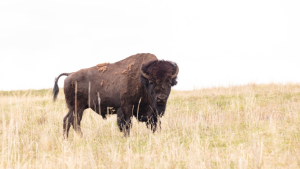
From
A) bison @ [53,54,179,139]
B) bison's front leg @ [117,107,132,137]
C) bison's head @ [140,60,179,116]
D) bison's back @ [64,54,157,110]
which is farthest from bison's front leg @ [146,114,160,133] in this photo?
bison's back @ [64,54,157,110]

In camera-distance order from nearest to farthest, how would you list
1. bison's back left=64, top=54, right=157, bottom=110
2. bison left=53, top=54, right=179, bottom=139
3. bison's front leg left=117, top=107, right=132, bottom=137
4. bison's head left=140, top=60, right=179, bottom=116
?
bison's head left=140, top=60, right=179, bottom=116
bison left=53, top=54, right=179, bottom=139
bison's front leg left=117, top=107, right=132, bottom=137
bison's back left=64, top=54, right=157, bottom=110

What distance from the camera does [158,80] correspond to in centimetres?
659

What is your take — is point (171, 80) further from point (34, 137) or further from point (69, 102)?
point (34, 137)

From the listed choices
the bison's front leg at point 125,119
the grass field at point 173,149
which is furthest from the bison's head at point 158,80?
the grass field at point 173,149

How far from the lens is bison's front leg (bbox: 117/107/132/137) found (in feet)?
23.5

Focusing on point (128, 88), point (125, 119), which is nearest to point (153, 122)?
point (125, 119)

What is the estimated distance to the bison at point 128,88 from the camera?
266 inches

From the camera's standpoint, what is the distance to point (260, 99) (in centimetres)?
1330

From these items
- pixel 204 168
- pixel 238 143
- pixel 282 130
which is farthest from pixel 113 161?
pixel 282 130

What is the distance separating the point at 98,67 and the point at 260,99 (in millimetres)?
8082

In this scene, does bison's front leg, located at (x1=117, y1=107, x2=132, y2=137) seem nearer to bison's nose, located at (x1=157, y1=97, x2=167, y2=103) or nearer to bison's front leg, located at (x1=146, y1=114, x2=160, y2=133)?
bison's front leg, located at (x1=146, y1=114, x2=160, y2=133)

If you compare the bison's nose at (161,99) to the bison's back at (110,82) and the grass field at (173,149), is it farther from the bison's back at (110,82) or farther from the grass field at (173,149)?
the bison's back at (110,82)

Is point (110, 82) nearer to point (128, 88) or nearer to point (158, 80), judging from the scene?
point (128, 88)

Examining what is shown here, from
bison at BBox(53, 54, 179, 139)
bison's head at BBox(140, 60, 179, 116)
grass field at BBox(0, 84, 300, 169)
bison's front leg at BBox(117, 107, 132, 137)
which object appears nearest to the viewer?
grass field at BBox(0, 84, 300, 169)
